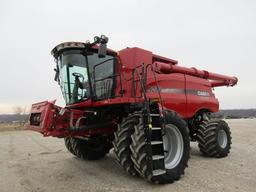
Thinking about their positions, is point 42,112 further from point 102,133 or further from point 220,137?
point 220,137

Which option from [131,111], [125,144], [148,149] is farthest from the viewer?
[131,111]

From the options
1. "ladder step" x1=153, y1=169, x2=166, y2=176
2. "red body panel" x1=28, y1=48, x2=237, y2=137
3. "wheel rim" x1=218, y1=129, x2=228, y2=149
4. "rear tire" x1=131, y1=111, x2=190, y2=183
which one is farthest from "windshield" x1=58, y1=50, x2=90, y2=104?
"wheel rim" x1=218, y1=129, x2=228, y2=149

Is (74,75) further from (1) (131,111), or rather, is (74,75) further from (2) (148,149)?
(2) (148,149)

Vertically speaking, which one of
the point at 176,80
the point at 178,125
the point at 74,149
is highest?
the point at 176,80

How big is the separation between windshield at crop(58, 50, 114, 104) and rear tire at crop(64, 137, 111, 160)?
1.56m

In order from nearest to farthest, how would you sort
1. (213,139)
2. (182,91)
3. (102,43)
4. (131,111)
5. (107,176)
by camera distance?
(102,43)
(107,176)
(131,111)
(213,139)
(182,91)

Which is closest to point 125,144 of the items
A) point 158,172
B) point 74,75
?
point 158,172

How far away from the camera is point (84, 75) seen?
6.75 metres

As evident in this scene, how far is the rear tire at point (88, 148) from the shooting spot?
7.94 meters

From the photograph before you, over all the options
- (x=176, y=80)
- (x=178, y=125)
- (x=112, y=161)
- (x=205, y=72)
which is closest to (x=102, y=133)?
(x=112, y=161)

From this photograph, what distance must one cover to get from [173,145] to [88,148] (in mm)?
2858

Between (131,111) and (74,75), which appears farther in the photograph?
(74,75)

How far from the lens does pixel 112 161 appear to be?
8000mm

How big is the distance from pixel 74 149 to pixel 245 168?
4528 mm
